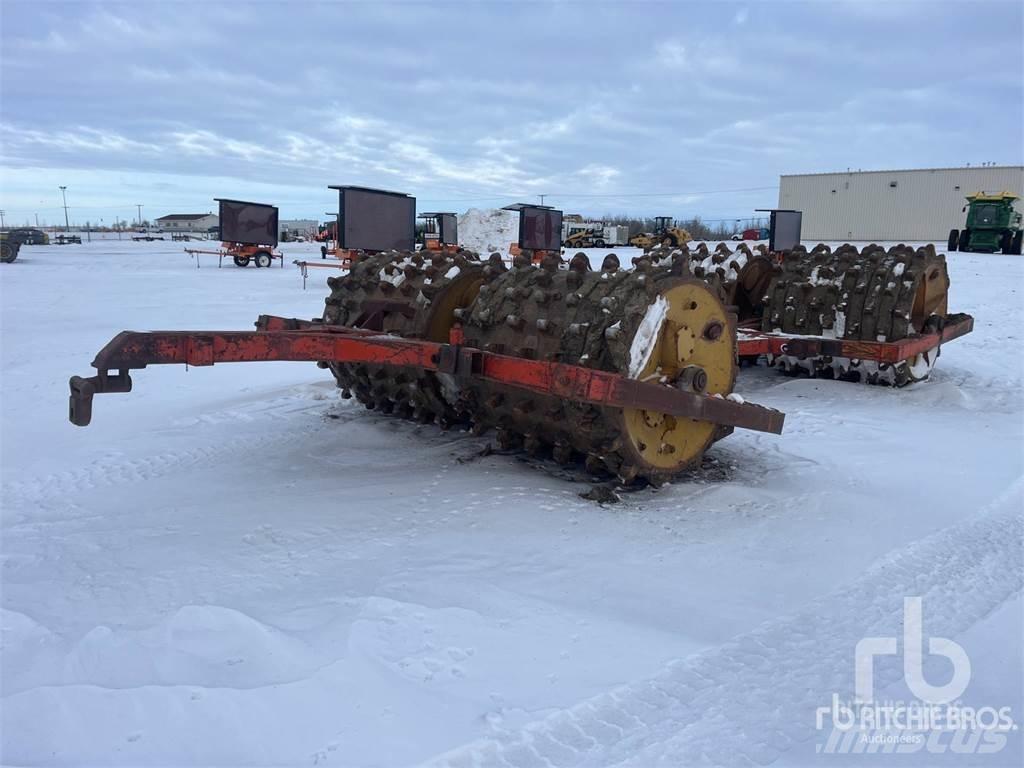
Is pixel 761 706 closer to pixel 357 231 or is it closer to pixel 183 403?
pixel 183 403

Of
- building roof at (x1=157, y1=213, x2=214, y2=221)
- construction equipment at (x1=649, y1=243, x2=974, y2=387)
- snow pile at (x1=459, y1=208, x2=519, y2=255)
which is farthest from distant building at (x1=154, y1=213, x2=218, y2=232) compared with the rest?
construction equipment at (x1=649, y1=243, x2=974, y2=387)

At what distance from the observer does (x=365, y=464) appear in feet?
15.8

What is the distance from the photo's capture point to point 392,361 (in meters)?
4.20

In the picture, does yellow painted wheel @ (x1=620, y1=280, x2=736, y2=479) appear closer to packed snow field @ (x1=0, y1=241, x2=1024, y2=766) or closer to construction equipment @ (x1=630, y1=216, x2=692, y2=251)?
packed snow field @ (x1=0, y1=241, x2=1024, y2=766)

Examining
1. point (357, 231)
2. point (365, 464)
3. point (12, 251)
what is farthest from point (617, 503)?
point (12, 251)

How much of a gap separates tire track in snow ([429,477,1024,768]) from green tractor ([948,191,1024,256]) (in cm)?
3000

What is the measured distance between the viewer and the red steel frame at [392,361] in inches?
139

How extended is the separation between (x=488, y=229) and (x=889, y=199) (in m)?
25.5

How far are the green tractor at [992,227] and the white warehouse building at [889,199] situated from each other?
14659 millimetres

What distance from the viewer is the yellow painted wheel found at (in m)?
4.20

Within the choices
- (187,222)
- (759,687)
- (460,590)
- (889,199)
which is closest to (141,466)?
(460,590)

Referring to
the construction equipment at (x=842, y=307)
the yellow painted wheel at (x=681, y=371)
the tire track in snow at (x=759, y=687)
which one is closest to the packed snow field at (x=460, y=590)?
the tire track in snow at (x=759, y=687)

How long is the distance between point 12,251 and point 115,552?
92.2ft
